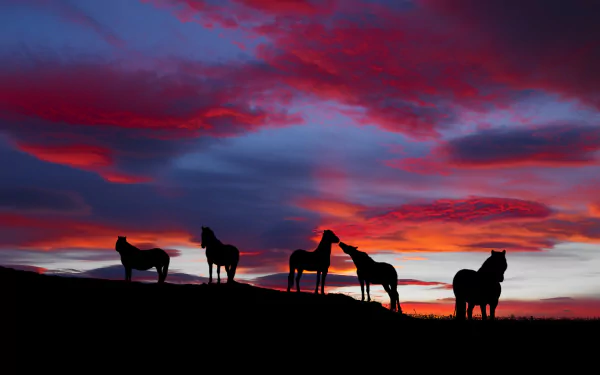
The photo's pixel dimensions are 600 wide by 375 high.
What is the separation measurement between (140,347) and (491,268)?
1582 cm

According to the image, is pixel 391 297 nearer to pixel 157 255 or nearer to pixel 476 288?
pixel 476 288

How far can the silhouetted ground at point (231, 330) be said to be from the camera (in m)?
20.6

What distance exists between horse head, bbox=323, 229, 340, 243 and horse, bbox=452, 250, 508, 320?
760 centimetres

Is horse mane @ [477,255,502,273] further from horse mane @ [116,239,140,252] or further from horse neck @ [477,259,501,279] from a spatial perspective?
horse mane @ [116,239,140,252]

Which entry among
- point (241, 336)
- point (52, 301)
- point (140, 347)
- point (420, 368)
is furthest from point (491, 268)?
point (52, 301)

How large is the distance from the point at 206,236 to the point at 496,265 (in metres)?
14.8

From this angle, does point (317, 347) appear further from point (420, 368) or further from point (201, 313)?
point (201, 313)

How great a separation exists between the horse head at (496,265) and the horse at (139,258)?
58.3ft

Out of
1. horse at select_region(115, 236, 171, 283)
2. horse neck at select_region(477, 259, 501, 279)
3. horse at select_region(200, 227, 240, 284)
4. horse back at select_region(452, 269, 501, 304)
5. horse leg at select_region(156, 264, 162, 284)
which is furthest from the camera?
horse leg at select_region(156, 264, 162, 284)

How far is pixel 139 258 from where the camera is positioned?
34.4 metres

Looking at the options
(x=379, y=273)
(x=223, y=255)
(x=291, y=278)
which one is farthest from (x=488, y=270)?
(x=223, y=255)

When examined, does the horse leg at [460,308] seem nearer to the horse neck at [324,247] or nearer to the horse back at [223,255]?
the horse neck at [324,247]

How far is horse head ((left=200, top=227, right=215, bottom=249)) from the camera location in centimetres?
3241

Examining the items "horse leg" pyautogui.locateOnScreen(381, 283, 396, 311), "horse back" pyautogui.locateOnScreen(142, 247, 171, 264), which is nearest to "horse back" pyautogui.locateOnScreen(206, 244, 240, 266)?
"horse back" pyautogui.locateOnScreen(142, 247, 171, 264)
